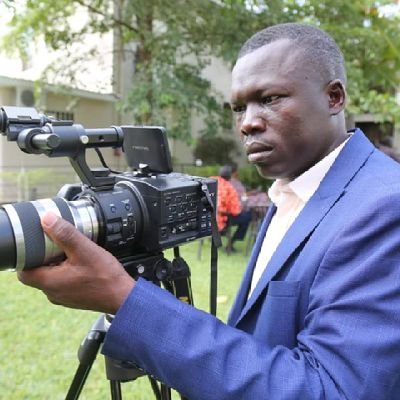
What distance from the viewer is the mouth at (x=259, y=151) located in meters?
1.19

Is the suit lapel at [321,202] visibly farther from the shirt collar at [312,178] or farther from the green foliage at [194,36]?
the green foliage at [194,36]

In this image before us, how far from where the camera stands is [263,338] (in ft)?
3.46

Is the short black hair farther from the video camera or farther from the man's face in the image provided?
the video camera

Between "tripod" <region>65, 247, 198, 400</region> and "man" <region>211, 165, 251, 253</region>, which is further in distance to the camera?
"man" <region>211, 165, 251, 253</region>

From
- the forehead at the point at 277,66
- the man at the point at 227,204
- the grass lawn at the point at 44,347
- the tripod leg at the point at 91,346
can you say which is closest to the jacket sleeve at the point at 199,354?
the forehead at the point at 277,66

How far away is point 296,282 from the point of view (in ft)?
3.30

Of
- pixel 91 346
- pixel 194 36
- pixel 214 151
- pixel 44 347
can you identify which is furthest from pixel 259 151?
pixel 214 151

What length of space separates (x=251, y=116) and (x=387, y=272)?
20.5 inches

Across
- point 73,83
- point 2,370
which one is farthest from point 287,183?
point 73,83

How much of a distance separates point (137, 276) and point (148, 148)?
0.41m

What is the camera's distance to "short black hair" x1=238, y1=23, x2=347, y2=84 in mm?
1163

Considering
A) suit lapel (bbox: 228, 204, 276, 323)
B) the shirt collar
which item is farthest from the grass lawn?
the shirt collar

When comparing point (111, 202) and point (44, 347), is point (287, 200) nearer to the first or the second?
point (111, 202)

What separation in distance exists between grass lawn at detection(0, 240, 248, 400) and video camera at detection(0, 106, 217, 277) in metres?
2.01
